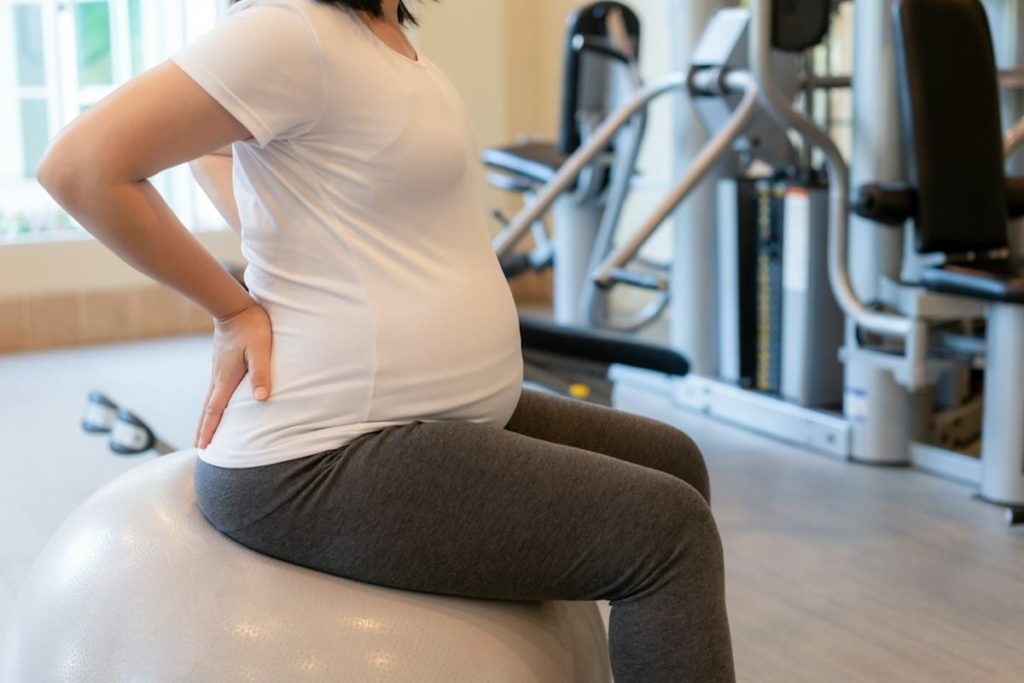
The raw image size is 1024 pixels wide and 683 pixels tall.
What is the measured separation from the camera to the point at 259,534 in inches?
46.3

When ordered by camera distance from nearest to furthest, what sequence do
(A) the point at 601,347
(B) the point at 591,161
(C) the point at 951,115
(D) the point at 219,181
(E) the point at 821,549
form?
(D) the point at 219,181, (E) the point at 821,549, (C) the point at 951,115, (A) the point at 601,347, (B) the point at 591,161

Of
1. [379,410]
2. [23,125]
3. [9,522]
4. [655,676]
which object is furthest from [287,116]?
[23,125]

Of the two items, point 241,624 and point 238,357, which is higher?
point 238,357

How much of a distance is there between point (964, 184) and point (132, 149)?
2.01 metres

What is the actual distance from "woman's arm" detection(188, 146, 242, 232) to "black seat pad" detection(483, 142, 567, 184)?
8.47ft

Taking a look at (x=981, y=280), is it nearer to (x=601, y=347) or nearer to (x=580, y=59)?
(x=601, y=347)

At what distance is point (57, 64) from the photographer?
450cm

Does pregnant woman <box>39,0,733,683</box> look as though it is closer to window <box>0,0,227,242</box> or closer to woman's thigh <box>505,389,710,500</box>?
woman's thigh <box>505,389,710,500</box>

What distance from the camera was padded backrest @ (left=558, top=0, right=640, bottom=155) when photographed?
376 cm

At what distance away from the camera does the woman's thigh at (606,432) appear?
53.4 inches

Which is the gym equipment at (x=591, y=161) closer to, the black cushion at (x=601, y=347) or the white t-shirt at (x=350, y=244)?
the black cushion at (x=601, y=347)

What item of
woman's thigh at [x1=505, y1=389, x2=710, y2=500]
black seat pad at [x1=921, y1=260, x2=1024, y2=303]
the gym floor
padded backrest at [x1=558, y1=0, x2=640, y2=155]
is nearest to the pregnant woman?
woman's thigh at [x1=505, y1=389, x2=710, y2=500]

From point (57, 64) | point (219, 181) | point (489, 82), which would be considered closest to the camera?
point (219, 181)

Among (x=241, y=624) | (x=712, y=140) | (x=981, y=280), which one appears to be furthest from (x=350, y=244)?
(x=712, y=140)
